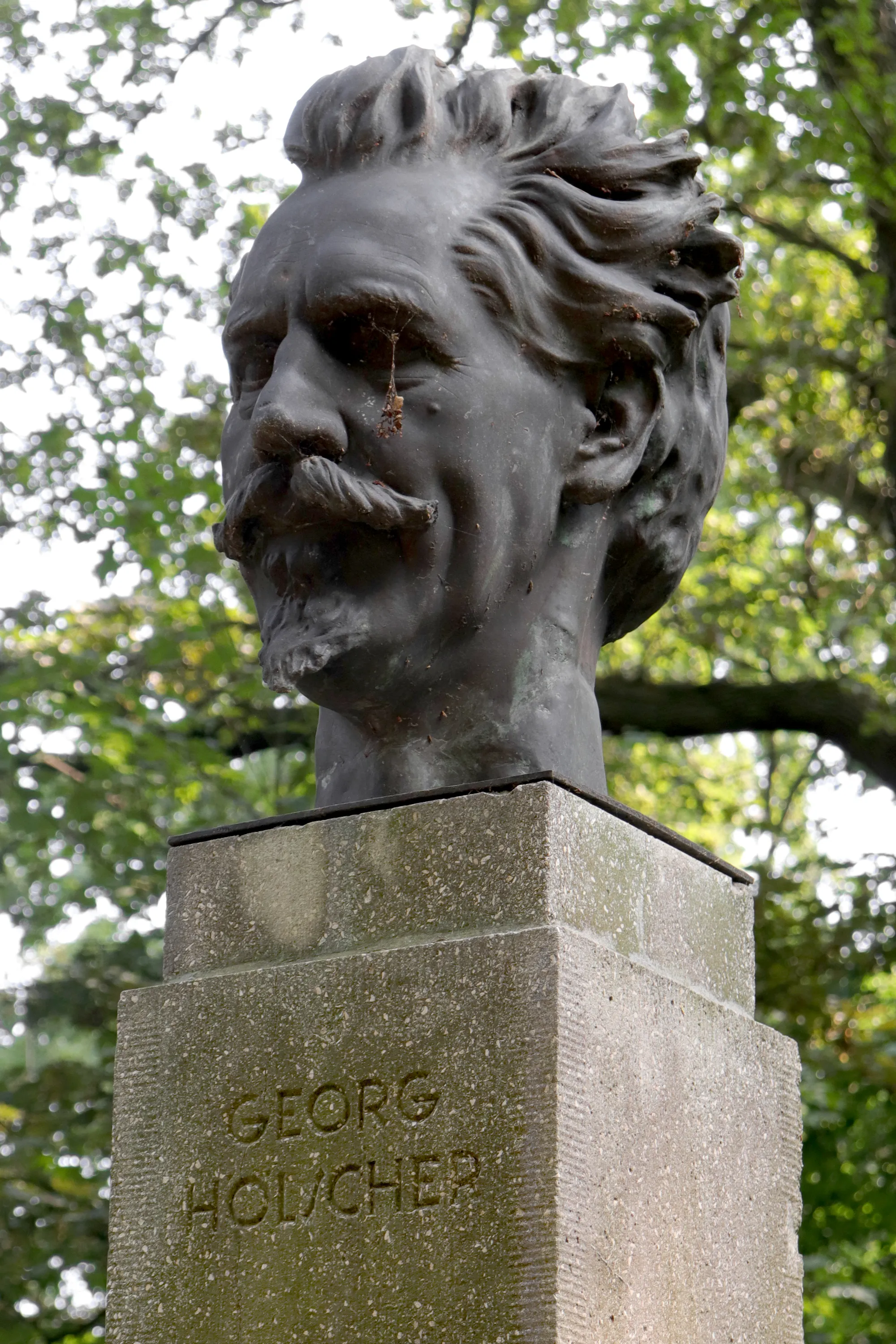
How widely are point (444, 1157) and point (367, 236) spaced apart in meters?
1.79

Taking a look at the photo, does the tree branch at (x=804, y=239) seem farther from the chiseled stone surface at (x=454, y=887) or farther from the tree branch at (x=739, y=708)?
the chiseled stone surface at (x=454, y=887)

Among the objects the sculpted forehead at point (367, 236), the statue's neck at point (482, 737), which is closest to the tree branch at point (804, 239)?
the sculpted forehead at point (367, 236)

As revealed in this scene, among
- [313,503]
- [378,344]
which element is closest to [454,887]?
[313,503]

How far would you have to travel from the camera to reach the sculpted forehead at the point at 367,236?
160 inches

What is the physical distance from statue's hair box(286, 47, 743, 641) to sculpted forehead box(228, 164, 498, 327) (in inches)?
1.9

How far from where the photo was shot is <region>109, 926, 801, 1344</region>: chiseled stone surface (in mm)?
3459

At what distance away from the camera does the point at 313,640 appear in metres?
4.03

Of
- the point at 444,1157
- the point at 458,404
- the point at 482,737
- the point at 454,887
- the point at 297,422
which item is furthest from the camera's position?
the point at 482,737

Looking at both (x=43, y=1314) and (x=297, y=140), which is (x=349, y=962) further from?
(x=43, y=1314)

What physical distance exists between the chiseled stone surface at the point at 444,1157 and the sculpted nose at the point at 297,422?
0.98m

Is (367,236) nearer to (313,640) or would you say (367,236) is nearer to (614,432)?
(614,432)

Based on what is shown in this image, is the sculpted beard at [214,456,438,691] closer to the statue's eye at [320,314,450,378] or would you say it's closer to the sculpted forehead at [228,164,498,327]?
the statue's eye at [320,314,450,378]

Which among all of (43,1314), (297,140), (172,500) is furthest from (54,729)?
(297,140)

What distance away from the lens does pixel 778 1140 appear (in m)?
4.19
